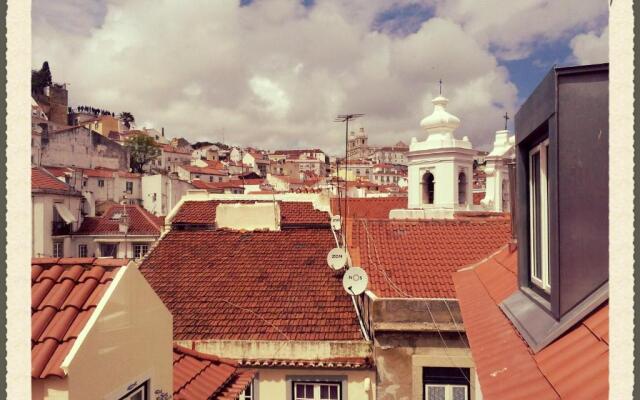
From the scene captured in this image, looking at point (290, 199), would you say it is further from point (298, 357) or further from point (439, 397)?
point (439, 397)

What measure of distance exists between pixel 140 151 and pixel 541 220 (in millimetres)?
70838

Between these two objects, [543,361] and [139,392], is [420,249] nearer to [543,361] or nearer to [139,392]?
[139,392]

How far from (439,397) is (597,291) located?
7164 mm

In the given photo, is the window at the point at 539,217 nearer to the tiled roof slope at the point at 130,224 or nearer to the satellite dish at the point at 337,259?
the satellite dish at the point at 337,259

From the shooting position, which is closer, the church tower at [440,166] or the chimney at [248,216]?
the chimney at [248,216]

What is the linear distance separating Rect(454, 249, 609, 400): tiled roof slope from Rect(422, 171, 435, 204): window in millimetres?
17930

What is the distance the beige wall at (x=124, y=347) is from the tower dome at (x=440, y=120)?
18.2m

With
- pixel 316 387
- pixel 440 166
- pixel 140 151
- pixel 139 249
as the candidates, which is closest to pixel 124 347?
pixel 316 387

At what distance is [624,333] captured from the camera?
1.75 metres

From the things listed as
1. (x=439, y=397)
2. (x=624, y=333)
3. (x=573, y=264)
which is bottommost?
(x=439, y=397)

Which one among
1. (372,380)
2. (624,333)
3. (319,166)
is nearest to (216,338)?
(372,380)

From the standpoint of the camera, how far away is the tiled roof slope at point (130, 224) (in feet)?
104

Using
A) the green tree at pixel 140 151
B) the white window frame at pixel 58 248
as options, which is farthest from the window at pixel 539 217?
the green tree at pixel 140 151

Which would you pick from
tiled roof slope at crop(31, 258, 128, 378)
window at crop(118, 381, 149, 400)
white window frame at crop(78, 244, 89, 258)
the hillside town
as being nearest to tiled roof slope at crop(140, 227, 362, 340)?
the hillside town
